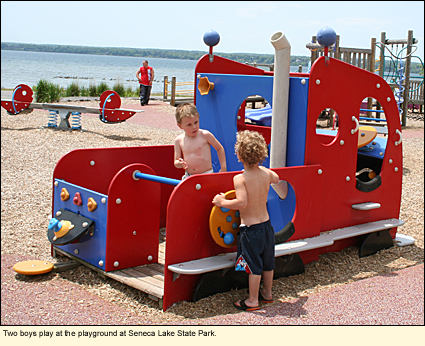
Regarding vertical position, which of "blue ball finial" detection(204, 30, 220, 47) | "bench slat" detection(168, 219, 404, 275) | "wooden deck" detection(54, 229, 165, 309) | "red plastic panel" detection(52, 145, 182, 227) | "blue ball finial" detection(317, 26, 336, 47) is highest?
"blue ball finial" detection(204, 30, 220, 47)

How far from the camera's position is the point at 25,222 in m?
5.67

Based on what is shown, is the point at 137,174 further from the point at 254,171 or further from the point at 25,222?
the point at 25,222

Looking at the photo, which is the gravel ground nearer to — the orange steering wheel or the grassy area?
the orange steering wheel

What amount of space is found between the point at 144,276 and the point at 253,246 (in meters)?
1.08

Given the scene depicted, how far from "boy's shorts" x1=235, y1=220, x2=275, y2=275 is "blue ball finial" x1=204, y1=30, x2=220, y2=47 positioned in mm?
2670

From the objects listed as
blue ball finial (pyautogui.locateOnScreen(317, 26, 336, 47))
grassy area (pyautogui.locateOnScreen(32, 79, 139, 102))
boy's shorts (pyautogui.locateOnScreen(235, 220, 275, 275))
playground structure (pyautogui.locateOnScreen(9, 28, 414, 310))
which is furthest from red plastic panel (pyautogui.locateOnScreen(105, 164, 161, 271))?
grassy area (pyautogui.locateOnScreen(32, 79, 139, 102))

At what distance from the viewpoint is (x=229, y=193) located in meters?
3.62

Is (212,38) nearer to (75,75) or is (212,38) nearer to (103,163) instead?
(103,163)

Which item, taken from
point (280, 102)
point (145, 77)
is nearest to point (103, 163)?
point (280, 102)

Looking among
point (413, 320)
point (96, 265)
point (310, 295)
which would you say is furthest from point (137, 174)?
point (413, 320)

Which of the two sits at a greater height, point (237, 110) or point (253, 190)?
point (237, 110)

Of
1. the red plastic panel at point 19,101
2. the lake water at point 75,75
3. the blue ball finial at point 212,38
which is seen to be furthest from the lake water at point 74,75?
the blue ball finial at point 212,38

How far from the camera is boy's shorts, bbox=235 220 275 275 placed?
348 cm

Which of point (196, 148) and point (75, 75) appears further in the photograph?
point (75, 75)
